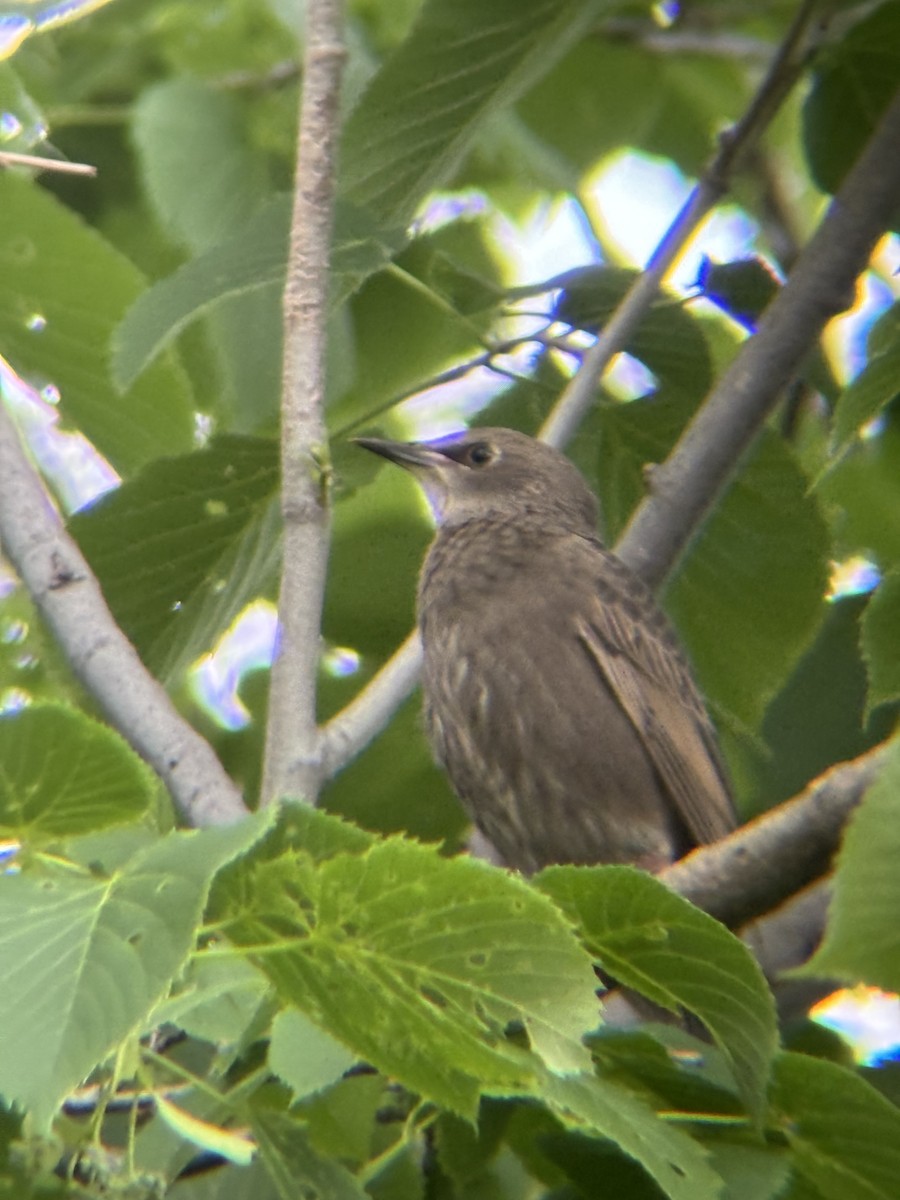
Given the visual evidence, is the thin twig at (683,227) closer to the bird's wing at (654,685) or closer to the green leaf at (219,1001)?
the bird's wing at (654,685)

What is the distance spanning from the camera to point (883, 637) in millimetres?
3139

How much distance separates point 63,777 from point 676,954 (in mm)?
770

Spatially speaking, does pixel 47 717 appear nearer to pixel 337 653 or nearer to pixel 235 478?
pixel 235 478

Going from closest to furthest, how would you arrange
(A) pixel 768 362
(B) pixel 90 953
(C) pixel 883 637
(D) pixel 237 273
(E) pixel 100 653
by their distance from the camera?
1. (B) pixel 90 953
2. (C) pixel 883 637
3. (E) pixel 100 653
4. (D) pixel 237 273
5. (A) pixel 768 362

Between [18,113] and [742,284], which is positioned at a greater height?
[18,113]

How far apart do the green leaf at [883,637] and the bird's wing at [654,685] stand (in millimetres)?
1150

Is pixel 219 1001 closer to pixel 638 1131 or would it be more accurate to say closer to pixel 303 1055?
pixel 303 1055

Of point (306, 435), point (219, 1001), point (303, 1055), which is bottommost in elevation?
point (303, 1055)

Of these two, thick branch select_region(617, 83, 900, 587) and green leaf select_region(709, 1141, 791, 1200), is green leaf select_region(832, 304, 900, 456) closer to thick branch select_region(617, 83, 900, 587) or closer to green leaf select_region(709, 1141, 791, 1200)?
thick branch select_region(617, 83, 900, 587)

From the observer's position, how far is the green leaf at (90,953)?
6.15 ft

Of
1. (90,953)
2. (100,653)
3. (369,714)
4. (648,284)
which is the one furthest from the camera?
(648,284)

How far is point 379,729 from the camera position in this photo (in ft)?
11.2

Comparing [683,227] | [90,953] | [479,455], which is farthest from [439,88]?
[90,953]

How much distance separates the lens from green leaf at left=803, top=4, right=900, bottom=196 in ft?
14.0
